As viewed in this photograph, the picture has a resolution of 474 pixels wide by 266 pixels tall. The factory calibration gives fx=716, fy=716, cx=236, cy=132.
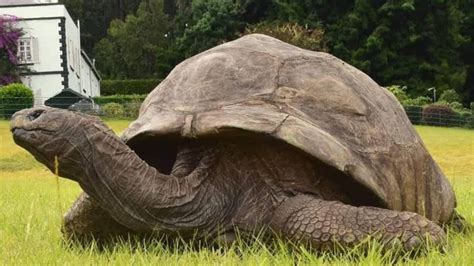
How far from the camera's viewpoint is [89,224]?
256 cm

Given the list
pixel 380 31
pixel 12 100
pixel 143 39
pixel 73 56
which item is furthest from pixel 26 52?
pixel 380 31

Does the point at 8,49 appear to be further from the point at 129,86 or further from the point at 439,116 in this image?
the point at 439,116

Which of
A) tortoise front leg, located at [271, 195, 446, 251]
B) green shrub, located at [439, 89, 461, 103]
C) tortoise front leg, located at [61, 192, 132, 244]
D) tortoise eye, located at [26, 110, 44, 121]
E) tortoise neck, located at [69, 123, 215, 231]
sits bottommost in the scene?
green shrub, located at [439, 89, 461, 103]

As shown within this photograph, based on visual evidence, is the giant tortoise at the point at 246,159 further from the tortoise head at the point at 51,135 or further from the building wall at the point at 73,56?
the building wall at the point at 73,56

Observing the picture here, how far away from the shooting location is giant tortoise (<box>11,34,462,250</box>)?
7.10 ft

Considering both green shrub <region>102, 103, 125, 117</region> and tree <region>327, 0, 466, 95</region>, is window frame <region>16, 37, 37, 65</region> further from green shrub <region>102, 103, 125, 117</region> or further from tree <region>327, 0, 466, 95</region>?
tree <region>327, 0, 466, 95</region>

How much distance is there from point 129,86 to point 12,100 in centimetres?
1543

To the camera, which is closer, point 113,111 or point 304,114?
point 304,114

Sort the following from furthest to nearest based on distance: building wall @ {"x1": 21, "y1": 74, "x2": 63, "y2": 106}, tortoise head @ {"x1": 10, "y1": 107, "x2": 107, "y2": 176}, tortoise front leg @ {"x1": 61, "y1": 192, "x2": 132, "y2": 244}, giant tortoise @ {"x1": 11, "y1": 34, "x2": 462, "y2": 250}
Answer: building wall @ {"x1": 21, "y1": 74, "x2": 63, "y2": 106}
tortoise front leg @ {"x1": 61, "y1": 192, "x2": 132, "y2": 244}
giant tortoise @ {"x1": 11, "y1": 34, "x2": 462, "y2": 250}
tortoise head @ {"x1": 10, "y1": 107, "x2": 107, "y2": 176}

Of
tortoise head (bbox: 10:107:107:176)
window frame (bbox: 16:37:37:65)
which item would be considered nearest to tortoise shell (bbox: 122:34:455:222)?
tortoise head (bbox: 10:107:107:176)

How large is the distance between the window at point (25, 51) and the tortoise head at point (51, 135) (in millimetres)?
27641

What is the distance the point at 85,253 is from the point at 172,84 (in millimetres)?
764

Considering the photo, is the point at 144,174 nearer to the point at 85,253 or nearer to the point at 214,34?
the point at 85,253

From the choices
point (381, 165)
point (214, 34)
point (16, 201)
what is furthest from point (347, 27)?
point (381, 165)
